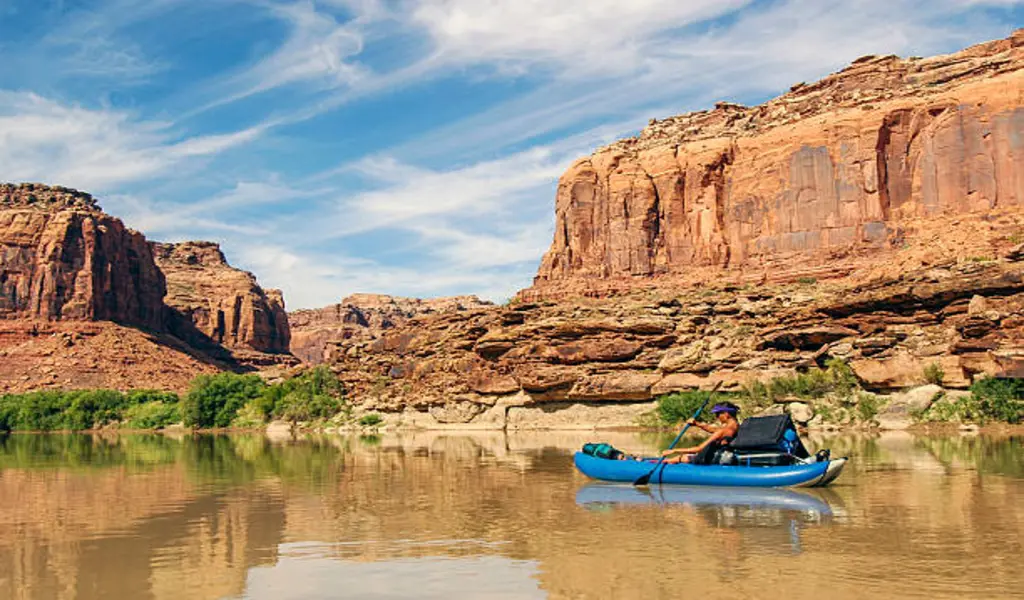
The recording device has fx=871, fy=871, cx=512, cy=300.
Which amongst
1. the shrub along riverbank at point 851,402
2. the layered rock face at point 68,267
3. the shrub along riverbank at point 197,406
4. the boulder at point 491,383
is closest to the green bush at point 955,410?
the shrub along riverbank at point 851,402

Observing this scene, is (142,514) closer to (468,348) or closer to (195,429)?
(468,348)

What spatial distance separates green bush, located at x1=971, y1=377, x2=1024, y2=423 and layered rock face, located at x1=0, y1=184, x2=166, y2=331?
115286mm

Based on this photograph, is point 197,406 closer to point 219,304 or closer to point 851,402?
point 851,402

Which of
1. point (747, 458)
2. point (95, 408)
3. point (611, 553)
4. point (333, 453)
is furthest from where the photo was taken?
point (95, 408)

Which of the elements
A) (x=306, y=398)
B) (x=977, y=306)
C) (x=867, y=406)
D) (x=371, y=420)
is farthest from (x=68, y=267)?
(x=977, y=306)

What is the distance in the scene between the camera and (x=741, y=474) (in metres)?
18.9

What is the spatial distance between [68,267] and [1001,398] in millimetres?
120218

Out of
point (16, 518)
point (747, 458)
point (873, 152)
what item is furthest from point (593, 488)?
point (873, 152)

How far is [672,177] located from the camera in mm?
90000

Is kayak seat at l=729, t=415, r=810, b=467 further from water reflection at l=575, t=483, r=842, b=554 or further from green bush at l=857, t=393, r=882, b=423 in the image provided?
green bush at l=857, t=393, r=882, b=423

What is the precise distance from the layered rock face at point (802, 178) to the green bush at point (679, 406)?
24.2 metres

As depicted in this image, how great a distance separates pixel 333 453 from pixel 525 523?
2563 centimetres

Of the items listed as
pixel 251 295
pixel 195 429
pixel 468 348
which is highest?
pixel 251 295

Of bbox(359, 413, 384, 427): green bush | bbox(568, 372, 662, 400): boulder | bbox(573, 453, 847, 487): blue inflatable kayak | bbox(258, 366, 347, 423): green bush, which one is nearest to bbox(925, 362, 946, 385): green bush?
bbox(568, 372, 662, 400): boulder
